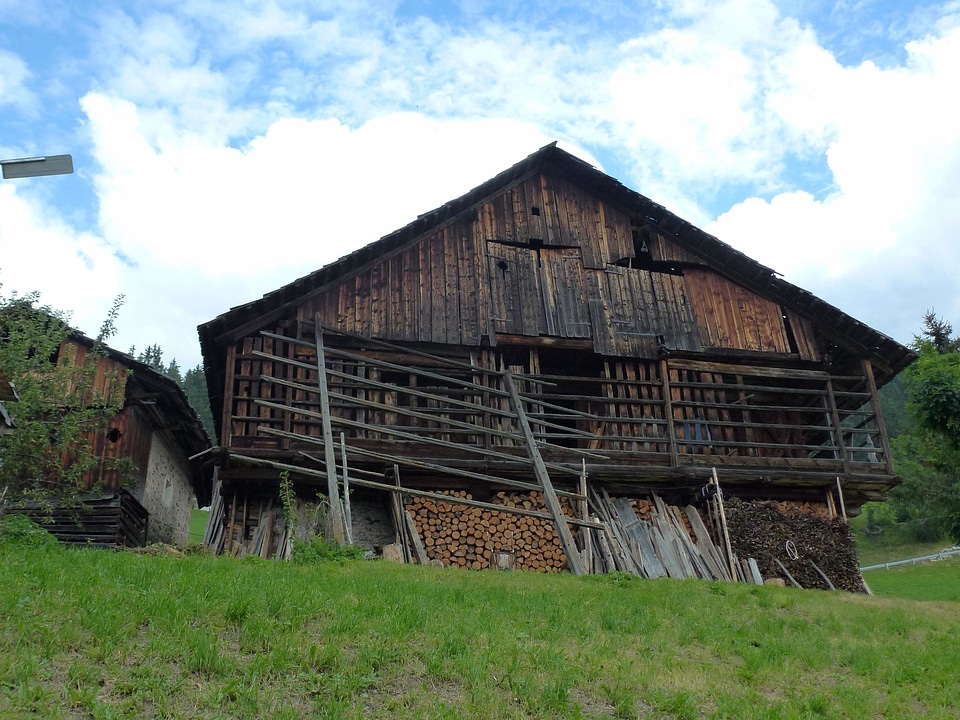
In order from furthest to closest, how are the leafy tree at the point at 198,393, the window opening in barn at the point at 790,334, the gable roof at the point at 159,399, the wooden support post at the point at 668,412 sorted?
the leafy tree at the point at 198,393, the window opening in barn at the point at 790,334, the wooden support post at the point at 668,412, the gable roof at the point at 159,399

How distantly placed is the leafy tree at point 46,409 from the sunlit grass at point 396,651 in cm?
425

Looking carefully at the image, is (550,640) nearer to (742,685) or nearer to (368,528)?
(742,685)

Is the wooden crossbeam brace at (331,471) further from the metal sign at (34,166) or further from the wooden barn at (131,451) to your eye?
the metal sign at (34,166)

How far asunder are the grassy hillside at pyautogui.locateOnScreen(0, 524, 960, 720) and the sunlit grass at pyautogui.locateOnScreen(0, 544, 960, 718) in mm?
18

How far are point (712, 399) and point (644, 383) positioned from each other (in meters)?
1.70

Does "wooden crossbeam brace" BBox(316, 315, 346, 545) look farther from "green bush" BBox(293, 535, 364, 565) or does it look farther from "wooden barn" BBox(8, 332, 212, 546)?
"wooden barn" BBox(8, 332, 212, 546)

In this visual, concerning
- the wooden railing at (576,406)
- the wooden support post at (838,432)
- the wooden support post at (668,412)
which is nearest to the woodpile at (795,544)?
the wooden railing at (576,406)

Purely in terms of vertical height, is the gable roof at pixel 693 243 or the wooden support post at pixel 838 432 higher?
the gable roof at pixel 693 243

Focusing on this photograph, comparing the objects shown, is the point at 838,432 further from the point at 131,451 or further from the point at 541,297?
the point at 131,451

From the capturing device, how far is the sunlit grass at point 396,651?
19.4ft

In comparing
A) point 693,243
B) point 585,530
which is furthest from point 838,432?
point 585,530

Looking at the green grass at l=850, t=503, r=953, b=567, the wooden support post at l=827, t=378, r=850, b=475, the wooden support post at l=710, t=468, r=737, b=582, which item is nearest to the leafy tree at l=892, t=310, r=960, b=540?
the green grass at l=850, t=503, r=953, b=567

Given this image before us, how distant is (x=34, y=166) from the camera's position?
333 inches

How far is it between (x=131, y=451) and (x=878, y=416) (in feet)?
50.7
